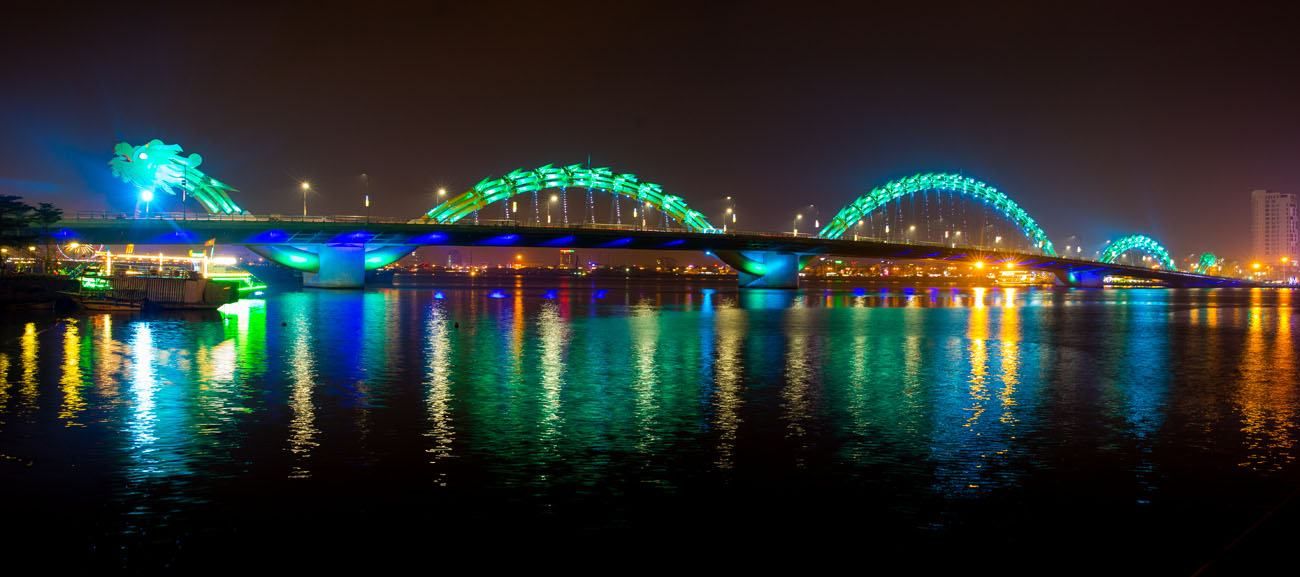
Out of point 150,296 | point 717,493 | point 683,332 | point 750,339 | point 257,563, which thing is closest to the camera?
point 257,563

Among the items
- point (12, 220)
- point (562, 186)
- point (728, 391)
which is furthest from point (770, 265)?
point (728, 391)

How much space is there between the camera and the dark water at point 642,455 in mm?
10570

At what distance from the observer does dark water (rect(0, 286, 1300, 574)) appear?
34.7ft

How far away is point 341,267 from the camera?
100 metres

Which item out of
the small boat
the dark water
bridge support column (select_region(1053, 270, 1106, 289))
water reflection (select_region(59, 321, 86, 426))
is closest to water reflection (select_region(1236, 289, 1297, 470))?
the dark water

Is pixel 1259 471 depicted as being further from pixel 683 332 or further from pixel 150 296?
pixel 150 296

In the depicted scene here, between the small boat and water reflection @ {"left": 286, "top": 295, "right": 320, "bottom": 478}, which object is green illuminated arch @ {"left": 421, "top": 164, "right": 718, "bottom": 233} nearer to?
the small boat

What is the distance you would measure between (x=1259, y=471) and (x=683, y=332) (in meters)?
30.5

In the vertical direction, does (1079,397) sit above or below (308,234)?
below

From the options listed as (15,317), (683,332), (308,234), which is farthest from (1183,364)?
(308,234)

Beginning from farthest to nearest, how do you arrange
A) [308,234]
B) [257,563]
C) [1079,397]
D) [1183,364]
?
[308,234], [1183,364], [1079,397], [257,563]

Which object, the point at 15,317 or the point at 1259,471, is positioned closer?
the point at 1259,471

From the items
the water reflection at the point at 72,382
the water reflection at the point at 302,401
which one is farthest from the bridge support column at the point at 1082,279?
the water reflection at the point at 72,382

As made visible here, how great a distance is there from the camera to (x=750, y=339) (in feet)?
131
